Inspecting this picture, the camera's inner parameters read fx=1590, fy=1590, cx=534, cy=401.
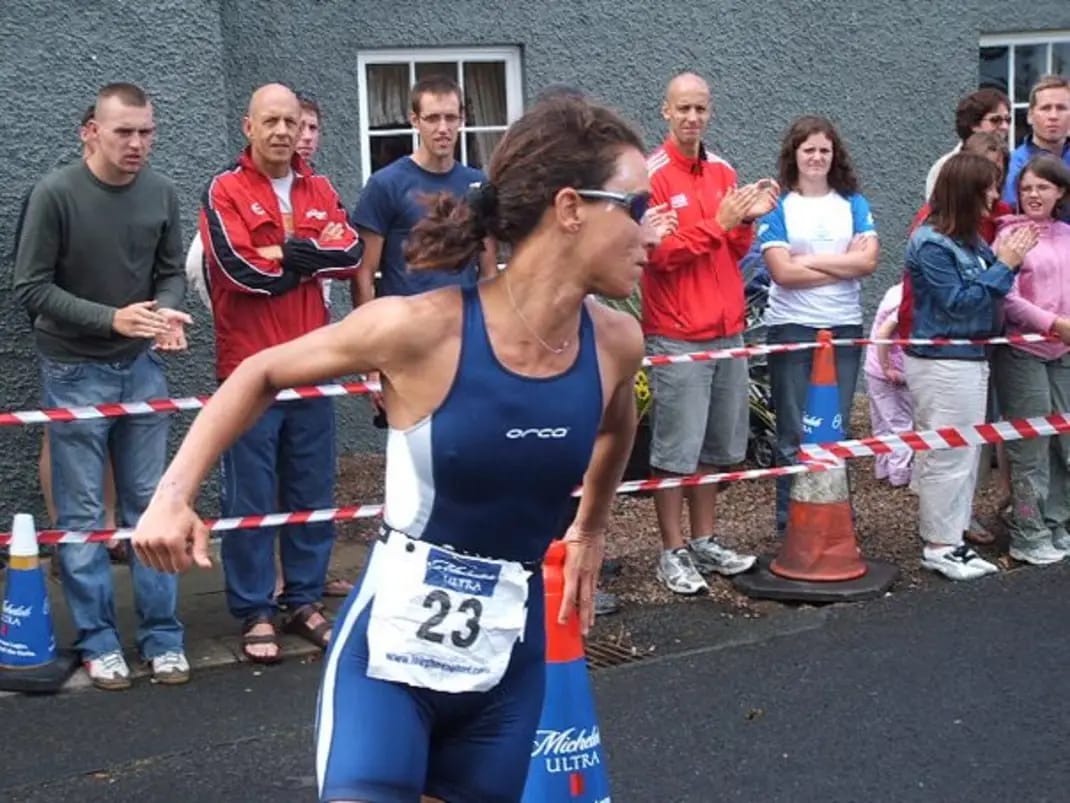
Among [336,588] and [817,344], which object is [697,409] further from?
[336,588]

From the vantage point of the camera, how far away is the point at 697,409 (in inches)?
286

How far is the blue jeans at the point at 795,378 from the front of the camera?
781 cm

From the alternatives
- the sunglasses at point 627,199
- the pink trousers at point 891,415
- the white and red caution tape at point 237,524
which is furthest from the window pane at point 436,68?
the sunglasses at point 627,199

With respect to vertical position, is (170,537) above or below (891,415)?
above

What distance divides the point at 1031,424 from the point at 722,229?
74.8 inches

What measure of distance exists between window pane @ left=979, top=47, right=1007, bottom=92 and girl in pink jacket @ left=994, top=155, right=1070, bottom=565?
4632mm

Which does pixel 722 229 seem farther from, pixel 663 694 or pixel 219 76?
→ pixel 219 76

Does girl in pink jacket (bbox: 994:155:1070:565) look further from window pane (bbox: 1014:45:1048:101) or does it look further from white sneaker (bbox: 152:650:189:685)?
window pane (bbox: 1014:45:1048:101)

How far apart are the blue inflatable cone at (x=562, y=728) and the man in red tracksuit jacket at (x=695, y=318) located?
2886mm

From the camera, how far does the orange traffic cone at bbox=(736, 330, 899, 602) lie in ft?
23.9

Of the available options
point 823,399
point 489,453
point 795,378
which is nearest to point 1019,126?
point 795,378

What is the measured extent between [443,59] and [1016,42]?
466 centimetres

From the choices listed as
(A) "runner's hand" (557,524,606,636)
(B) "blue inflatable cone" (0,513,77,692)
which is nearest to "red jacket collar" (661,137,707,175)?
(B) "blue inflatable cone" (0,513,77,692)

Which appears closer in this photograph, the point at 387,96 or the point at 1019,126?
the point at 387,96
